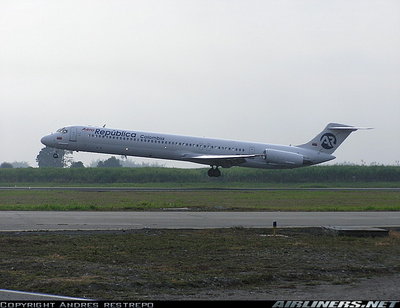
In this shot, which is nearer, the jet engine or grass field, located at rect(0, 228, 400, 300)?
grass field, located at rect(0, 228, 400, 300)

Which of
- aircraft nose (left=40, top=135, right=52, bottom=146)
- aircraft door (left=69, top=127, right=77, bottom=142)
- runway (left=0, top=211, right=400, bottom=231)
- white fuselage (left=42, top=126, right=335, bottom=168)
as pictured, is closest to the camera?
runway (left=0, top=211, right=400, bottom=231)

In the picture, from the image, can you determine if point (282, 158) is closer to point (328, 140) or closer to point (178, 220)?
point (328, 140)

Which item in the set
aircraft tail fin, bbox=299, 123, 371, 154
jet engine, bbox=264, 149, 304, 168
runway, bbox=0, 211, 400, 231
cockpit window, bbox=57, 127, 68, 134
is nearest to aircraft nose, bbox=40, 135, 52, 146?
cockpit window, bbox=57, 127, 68, 134

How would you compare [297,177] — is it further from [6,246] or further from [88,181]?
[6,246]

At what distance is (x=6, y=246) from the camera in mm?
17812

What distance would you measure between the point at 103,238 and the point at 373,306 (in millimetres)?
11390

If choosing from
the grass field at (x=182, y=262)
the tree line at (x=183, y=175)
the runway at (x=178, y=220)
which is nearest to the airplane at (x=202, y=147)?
the tree line at (x=183, y=175)

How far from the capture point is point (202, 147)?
61.1 meters

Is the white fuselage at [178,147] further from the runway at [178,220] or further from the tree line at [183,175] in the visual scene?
the runway at [178,220]

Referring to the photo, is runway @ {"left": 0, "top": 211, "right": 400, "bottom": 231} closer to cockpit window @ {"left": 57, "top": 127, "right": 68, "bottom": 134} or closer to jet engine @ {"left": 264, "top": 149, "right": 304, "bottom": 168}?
cockpit window @ {"left": 57, "top": 127, "right": 68, "bottom": 134}

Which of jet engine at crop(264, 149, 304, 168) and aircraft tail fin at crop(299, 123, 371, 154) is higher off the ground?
aircraft tail fin at crop(299, 123, 371, 154)

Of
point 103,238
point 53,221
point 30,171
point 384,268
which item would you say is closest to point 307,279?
point 384,268

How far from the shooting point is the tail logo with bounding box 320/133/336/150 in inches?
2589

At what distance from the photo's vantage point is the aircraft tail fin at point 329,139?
65.6 meters
